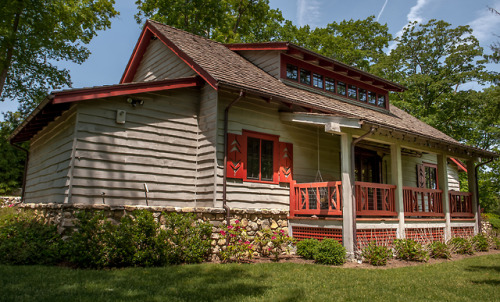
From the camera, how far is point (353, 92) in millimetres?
15000

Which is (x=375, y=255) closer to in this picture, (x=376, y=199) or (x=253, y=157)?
(x=376, y=199)

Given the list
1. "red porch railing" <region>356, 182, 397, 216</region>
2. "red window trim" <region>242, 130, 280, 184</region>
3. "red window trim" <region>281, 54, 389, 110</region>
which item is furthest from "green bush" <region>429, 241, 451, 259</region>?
"red window trim" <region>281, 54, 389, 110</region>

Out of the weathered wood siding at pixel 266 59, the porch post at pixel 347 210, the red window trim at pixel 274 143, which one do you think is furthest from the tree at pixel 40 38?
the porch post at pixel 347 210

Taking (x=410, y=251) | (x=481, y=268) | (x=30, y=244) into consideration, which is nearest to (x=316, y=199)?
(x=410, y=251)

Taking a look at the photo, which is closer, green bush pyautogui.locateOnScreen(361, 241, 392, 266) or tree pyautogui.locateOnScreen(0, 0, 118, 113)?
green bush pyautogui.locateOnScreen(361, 241, 392, 266)

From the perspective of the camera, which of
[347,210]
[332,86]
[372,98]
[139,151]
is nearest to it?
[139,151]

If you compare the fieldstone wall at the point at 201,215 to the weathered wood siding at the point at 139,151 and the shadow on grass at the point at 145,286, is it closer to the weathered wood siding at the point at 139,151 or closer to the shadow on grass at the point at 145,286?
the weathered wood siding at the point at 139,151

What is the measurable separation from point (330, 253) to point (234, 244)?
2.24m

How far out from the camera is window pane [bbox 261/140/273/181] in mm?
10570

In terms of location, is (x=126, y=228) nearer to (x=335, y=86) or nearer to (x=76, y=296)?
(x=76, y=296)

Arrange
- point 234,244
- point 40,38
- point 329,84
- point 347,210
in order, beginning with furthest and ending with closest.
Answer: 1. point 40,38
2. point 329,84
3. point 347,210
4. point 234,244

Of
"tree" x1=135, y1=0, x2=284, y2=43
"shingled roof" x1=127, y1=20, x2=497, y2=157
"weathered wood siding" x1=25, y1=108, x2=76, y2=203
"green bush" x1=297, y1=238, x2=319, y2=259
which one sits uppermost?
"tree" x1=135, y1=0, x2=284, y2=43

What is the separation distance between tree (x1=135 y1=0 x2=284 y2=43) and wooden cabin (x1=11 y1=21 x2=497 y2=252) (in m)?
11.8

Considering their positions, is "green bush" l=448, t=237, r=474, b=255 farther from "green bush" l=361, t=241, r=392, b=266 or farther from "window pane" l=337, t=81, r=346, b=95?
"window pane" l=337, t=81, r=346, b=95
